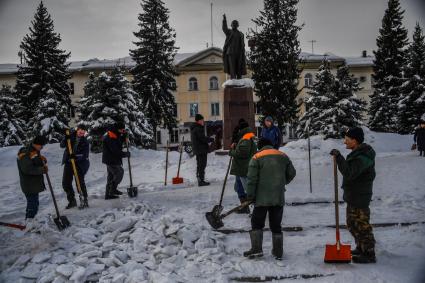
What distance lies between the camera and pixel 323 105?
28.0 metres

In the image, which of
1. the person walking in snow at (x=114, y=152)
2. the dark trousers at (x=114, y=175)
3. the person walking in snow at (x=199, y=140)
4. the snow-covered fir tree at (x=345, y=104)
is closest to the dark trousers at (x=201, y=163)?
the person walking in snow at (x=199, y=140)

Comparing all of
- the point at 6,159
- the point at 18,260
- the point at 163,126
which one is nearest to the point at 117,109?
the point at 6,159

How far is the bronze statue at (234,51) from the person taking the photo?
1484 cm

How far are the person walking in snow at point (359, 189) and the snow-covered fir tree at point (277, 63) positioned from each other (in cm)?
2413

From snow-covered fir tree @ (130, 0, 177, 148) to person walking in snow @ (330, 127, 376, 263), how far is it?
28222 millimetres

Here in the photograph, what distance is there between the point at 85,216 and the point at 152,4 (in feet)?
95.7

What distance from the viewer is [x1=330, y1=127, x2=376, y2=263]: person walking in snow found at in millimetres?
4832

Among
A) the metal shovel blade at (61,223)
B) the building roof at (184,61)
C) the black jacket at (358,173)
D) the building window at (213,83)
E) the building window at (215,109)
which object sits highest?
the building roof at (184,61)

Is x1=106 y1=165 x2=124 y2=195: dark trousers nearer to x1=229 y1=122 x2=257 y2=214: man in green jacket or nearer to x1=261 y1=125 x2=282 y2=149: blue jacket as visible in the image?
x1=229 y1=122 x2=257 y2=214: man in green jacket

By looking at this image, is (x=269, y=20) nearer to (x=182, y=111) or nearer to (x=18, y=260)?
(x=182, y=111)

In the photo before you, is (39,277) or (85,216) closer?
(39,277)

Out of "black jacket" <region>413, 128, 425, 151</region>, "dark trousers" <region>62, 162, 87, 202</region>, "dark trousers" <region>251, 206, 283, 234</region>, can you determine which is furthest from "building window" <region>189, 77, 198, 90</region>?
"dark trousers" <region>251, 206, 283, 234</region>

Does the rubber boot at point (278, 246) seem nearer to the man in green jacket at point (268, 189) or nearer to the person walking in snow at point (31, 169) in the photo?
the man in green jacket at point (268, 189)

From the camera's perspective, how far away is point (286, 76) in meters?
29.0
